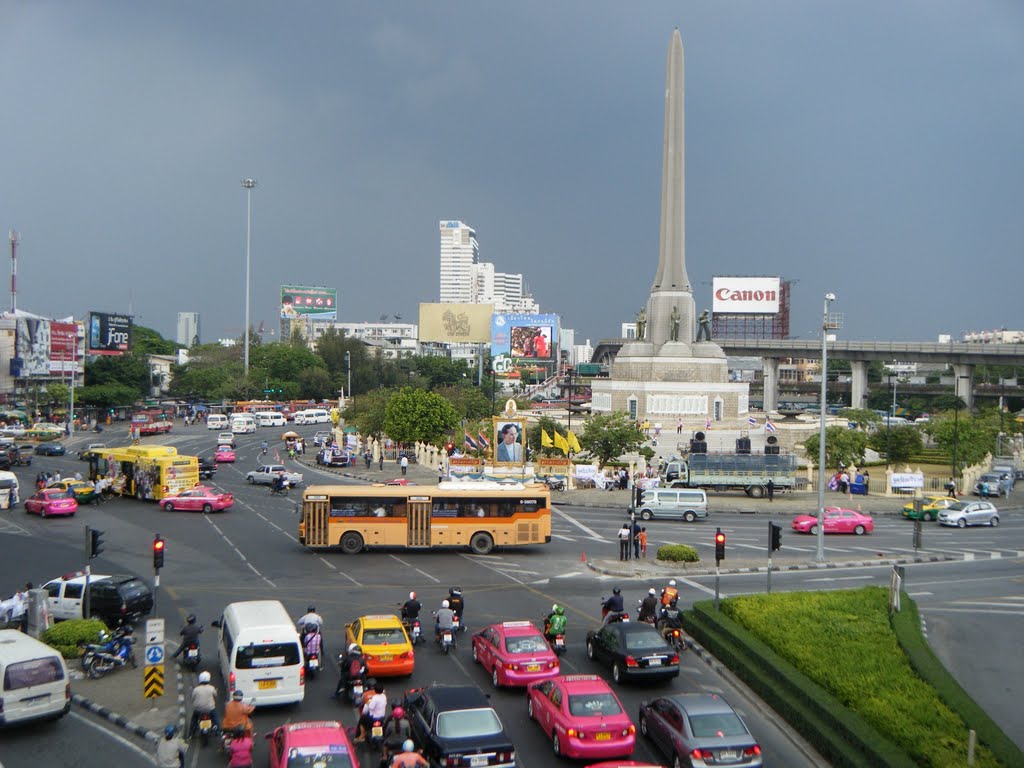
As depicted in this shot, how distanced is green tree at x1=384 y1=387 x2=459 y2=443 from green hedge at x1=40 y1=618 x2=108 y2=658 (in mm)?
37931

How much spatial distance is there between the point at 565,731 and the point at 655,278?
59888 millimetres

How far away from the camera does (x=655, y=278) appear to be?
235 feet

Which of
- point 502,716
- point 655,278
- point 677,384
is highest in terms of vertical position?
point 655,278

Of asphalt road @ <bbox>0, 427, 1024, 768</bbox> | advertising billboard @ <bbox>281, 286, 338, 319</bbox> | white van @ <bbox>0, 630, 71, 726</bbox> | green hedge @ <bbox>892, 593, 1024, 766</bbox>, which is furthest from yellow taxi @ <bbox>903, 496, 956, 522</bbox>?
advertising billboard @ <bbox>281, 286, 338, 319</bbox>

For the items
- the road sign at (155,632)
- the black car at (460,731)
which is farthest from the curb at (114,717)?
the black car at (460,731)

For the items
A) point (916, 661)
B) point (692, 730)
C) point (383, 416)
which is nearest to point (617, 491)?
point (383, 416)

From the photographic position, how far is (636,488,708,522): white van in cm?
3875

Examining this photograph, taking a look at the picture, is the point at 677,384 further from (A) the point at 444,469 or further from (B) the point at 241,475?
(B) the point at 241,475

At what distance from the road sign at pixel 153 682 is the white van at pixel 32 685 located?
1.20 meters

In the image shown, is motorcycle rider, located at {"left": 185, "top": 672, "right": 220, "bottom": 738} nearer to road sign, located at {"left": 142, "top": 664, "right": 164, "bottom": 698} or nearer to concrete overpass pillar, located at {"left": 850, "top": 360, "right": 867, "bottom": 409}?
road sign, located at {"left": 142, "top": 664, "right": 164, "bottom": 698}

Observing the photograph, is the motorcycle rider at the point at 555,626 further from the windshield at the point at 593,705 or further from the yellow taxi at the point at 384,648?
the windshield at the point at 593,705

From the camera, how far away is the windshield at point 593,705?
46.2ft

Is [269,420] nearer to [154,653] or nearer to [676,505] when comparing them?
[676,505]

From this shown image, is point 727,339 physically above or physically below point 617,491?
above
